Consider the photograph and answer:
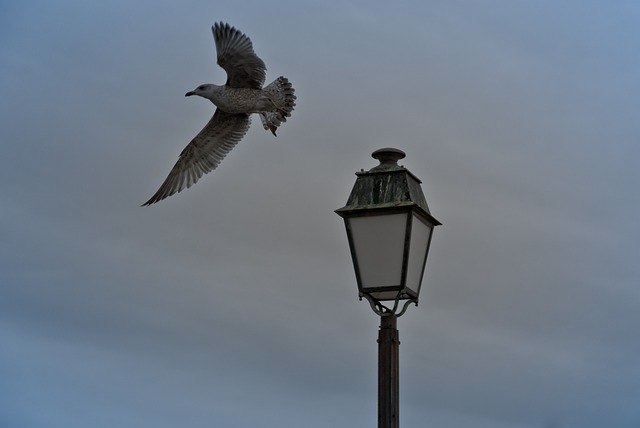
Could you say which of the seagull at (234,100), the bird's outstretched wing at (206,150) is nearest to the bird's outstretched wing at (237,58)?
the seagull at (234,100)

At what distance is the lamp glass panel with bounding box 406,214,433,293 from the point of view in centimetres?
612

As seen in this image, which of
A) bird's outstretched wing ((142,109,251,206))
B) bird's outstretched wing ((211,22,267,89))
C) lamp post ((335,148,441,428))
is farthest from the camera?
bird's outstretched wing ((142,109,251,206))

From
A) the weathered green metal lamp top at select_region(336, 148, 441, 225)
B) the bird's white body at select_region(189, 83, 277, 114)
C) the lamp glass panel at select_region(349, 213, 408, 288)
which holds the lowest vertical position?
the lamp glass panel at select_region(349, 213, 408, 288)

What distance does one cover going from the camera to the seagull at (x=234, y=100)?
1498 cm

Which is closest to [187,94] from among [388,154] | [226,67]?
[226,67]

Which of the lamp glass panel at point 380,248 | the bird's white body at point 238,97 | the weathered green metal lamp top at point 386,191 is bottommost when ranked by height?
the lamp glass panel at point 380,248

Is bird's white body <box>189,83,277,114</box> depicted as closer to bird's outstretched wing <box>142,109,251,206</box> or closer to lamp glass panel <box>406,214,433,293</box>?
bird's outstretched wing <box>142,109,251,206</box>

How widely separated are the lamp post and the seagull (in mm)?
8867

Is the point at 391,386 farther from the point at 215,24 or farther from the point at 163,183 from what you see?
the point at 163,183

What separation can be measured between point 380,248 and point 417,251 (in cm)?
22

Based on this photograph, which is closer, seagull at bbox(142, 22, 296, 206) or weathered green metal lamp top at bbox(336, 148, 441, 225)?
weathered green metal lamp top at bbox(336, 148, 441, 225)

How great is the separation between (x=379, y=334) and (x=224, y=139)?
1068 centimetres

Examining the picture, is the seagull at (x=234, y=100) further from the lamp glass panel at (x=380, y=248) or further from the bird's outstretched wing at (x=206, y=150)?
the lamp glass panel at (x=380, y=248)

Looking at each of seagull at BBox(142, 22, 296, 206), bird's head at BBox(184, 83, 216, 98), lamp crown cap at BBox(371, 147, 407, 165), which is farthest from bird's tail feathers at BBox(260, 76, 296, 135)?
lamp crown cap at BBox(371, 147, 407, 165)
